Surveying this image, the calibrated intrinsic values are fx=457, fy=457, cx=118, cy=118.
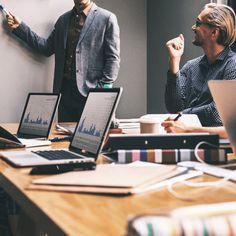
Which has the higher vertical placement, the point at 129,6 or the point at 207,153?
the point at 129,6

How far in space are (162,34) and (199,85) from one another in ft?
5.68

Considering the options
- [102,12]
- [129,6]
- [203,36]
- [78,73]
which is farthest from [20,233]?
[129,6]

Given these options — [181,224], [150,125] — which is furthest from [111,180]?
[150,125]

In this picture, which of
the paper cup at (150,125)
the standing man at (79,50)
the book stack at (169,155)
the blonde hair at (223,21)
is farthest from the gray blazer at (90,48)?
the book stack at (169,155)

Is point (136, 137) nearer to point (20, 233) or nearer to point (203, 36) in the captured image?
point (20, 233)

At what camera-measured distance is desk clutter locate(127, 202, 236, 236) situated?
0.42m

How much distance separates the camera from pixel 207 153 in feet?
3.76

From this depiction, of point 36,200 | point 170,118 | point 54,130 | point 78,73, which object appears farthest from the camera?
point 78,73

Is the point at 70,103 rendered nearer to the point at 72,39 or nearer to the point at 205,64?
the point at 72,39

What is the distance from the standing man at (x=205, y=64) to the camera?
243cm

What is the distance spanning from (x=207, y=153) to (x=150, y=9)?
3356 millimetres

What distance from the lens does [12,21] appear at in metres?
3.19

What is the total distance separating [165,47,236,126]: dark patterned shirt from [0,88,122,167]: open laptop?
3.28 ft

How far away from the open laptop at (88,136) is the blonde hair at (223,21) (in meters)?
1.34
